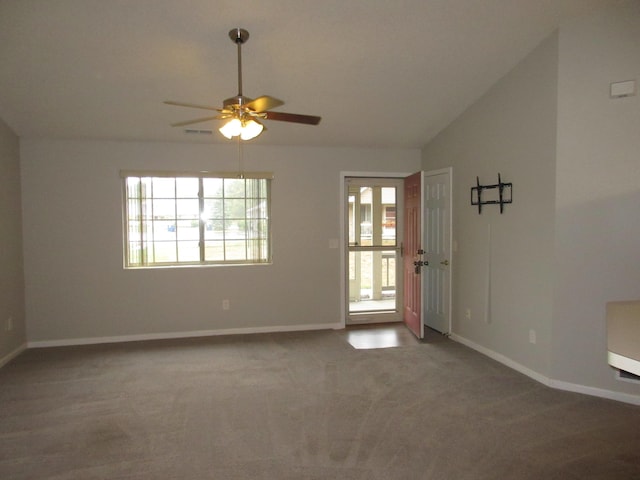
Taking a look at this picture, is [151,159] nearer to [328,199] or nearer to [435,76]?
[328,199]

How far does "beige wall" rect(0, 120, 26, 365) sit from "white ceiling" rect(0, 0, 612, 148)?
1.11 feet

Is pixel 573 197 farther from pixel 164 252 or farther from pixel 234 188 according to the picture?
pixel 164 252

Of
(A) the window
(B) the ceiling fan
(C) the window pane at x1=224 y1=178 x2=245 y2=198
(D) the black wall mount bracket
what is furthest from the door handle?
(B) the ceiling fan

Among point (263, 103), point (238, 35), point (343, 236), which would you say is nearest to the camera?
point (263, 103)

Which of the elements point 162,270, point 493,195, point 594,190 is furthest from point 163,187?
point 594,190

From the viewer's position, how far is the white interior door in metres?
5.06

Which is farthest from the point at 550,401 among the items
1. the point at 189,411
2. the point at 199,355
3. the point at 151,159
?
the point at 151,159

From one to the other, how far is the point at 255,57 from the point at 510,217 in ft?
8.96

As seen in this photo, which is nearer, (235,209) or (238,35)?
(238,35)

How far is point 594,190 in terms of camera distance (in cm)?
331

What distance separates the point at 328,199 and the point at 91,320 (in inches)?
124

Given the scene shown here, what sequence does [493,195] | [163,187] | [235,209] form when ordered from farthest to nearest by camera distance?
1. [235,209]
2. [163,187]
3. [493,195]

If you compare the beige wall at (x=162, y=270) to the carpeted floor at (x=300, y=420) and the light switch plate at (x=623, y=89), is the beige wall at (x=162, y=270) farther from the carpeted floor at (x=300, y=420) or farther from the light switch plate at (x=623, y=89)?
the light switch plate at (x=623, y=89)

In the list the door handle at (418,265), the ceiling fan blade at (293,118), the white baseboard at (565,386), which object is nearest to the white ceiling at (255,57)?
the ceiling fan blade at (293,118)
